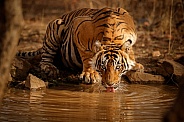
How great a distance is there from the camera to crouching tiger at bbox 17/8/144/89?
611cm

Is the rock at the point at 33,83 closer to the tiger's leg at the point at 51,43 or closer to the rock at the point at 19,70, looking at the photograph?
the rock at the point at 19,70

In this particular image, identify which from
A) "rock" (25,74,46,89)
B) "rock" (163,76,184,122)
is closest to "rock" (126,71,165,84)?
"rock" (25,74,46,89)

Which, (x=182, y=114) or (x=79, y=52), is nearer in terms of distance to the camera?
(x=182, y=114)

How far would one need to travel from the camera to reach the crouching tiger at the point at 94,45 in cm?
611

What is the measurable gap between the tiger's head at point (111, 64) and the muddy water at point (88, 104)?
0.63ft

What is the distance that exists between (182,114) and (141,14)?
1121 cm

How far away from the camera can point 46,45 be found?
7.93 m

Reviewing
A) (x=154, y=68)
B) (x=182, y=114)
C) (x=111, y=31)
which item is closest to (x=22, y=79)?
(x=111, y=31)

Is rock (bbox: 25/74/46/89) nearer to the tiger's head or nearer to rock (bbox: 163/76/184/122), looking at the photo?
the tiger's head

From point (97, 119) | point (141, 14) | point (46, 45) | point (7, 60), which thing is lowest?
point (97, 119)

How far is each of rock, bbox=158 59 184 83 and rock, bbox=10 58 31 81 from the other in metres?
1.87

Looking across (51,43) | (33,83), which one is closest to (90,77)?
(33,83)

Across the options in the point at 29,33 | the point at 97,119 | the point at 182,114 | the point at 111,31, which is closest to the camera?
the point at 182,114

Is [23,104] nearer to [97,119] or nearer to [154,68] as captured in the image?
[97,119]
